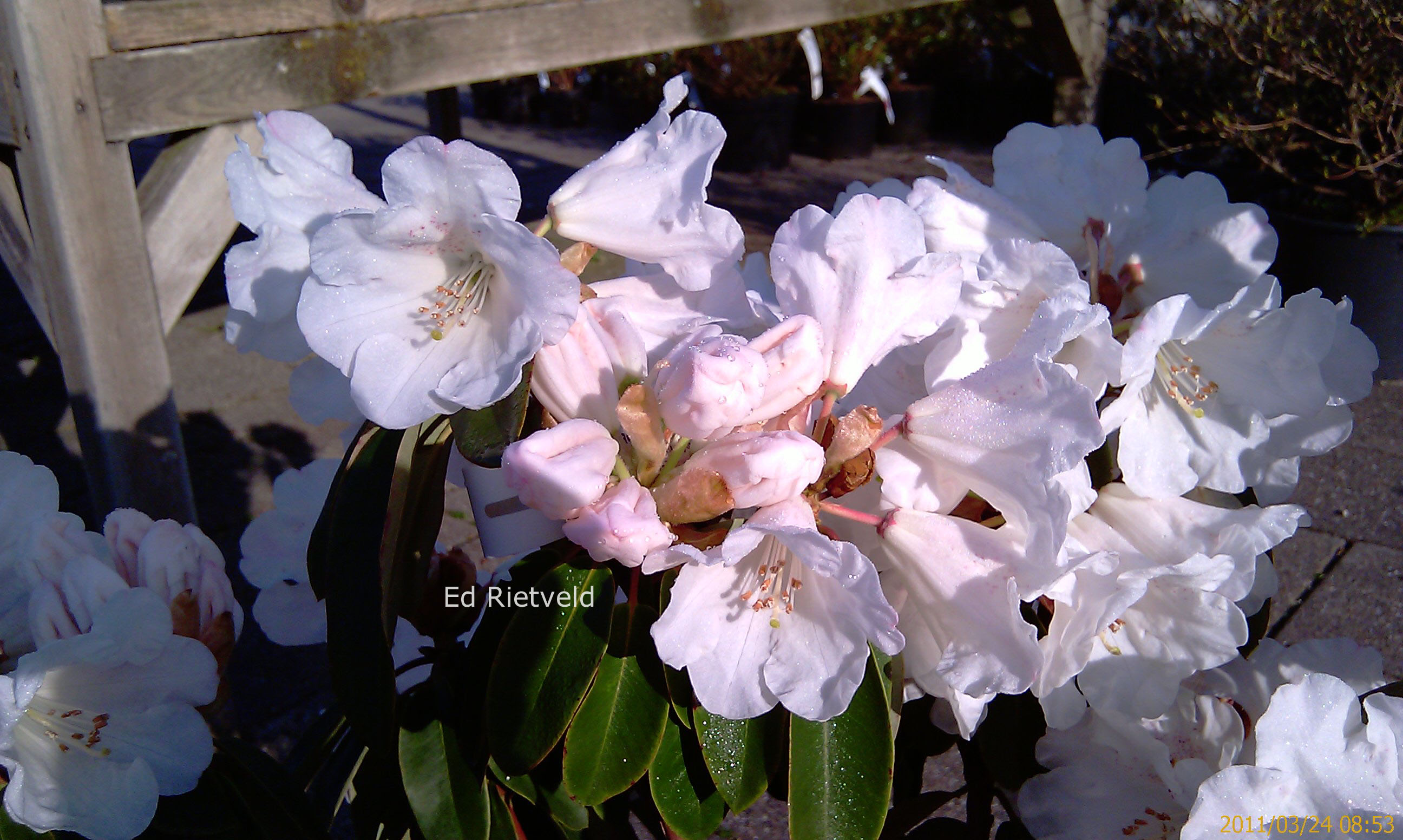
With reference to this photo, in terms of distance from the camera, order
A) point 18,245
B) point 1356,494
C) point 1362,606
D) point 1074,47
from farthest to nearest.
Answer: point 1074,47
point 1356,494
point 1362,606
point 18,245

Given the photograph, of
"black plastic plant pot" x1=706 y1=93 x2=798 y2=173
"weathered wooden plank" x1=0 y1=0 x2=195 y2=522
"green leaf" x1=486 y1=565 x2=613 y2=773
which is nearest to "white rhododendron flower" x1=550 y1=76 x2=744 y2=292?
"green leaf" x1=486 y1=565 x2=613 y2=773

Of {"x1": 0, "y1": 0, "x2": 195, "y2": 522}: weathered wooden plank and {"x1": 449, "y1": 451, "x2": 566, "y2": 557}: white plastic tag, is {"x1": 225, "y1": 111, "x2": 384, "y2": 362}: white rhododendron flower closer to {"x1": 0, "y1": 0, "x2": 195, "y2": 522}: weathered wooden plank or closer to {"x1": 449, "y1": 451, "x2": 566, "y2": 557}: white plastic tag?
{"x1": 449, "y1": 451, "x2": 566, "y2": 557}: white plastic tag

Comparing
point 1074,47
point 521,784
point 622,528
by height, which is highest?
point 622,528

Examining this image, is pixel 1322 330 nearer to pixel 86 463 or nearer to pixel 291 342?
pixel 291 342

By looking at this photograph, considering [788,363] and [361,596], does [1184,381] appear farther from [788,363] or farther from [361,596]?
[361,596]

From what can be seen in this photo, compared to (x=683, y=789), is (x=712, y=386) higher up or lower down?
higher up

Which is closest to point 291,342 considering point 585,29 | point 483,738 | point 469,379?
point 469,379

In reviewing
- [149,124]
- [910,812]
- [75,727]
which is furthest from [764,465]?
[149,124]
